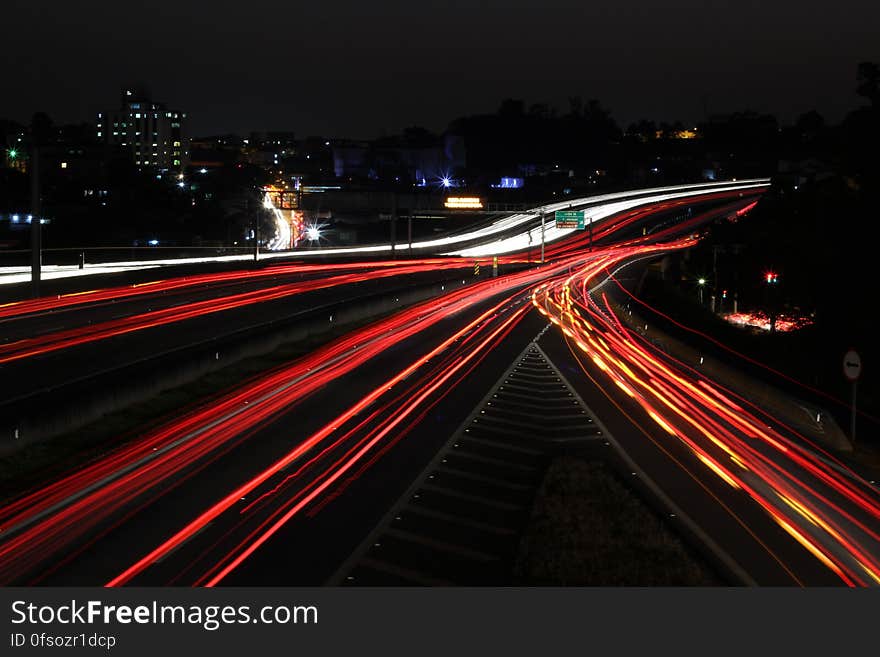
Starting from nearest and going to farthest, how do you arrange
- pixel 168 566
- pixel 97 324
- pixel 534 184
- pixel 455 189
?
pixel 168 566 < pixel 97 324 < pixel 455 189 < pixel 534 184

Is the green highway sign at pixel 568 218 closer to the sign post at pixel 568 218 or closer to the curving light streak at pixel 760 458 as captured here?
the sign post at pixel 568 218

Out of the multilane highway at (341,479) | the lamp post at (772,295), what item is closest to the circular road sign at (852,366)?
the multilane highway at (341,479)

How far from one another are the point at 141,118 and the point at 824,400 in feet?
608

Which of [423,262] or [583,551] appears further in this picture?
[423,262]

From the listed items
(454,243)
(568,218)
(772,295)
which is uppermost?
(568,218)

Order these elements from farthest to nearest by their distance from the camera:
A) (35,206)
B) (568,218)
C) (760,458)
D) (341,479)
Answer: (568,218), (35,206), (760,458), (341,479)

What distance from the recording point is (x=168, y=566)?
1168 cm

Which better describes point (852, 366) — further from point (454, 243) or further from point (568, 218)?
point (454, 243)

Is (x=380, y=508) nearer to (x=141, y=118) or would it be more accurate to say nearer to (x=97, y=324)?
(x=97, y=324)

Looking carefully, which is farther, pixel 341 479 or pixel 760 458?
pixel 760 458

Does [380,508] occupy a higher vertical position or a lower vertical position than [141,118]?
lower

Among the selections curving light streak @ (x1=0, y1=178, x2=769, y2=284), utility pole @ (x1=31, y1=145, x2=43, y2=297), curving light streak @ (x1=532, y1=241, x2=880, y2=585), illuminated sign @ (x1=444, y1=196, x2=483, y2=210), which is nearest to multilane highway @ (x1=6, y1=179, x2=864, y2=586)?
curving light streak @ (x1=532, y1=241, x2=880, y2=585)

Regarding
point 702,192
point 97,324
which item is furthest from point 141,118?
point 97,324

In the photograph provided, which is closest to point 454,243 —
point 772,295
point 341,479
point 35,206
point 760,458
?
point 772,295
